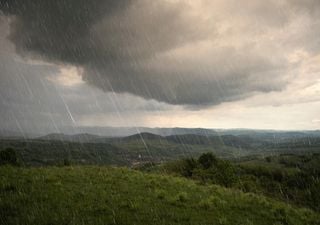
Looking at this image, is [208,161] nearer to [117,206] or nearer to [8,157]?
[8,157]

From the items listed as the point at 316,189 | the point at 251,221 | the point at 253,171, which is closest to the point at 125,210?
the point at 251,221

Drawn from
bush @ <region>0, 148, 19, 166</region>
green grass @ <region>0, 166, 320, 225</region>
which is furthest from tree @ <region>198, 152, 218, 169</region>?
green grass @ <region>0, 166, 320, 225</region>

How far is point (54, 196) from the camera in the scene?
13.4 metres

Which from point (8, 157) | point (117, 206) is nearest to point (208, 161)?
point (8, 157)

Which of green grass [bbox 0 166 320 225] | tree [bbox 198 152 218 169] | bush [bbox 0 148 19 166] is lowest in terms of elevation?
tree [bbox 198 152 218 169]

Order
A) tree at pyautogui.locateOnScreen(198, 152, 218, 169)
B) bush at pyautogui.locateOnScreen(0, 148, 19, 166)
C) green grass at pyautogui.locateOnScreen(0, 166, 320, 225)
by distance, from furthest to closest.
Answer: tree at pyautogui.locateOnScreen(198, 152, 218, 169) → bush at pyautogui.locateOnScreen(0, 148, 19, 166) → green grass at pyautogui.locateOnScreen(0, 166, 320, 225)

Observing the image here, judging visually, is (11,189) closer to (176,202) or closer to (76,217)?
(76,217)

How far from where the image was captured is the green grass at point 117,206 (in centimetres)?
1038

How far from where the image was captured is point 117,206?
12664mm

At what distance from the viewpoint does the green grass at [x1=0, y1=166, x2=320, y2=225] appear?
10383 mm

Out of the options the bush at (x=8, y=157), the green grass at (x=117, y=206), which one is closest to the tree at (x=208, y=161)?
the bush at (x=8, y=157)

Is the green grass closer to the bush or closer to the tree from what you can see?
the bush

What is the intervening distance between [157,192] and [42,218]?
329 inches

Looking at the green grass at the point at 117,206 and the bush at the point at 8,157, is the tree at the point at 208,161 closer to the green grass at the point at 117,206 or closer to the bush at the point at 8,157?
the bush at the point at 8,157
